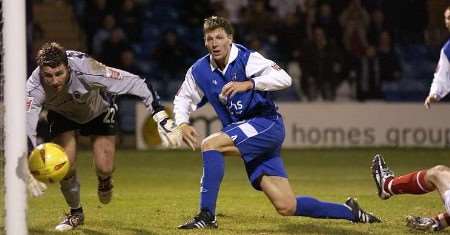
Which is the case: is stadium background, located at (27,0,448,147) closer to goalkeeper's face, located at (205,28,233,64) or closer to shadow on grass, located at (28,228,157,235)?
shadow on grass, located at (28,228,157,235)

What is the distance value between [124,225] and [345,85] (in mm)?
9754

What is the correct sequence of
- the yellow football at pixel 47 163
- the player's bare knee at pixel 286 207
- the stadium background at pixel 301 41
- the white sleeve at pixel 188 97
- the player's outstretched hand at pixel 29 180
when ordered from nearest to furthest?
the player's outstretched hand at pixel 29 180, the yellow football at pixel 47 163, the player's bare knee at pixel 286 207, the white sleeve at pixel 188 97, the stadium background at pixel 301 41

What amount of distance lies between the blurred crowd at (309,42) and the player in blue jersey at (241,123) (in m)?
9.17

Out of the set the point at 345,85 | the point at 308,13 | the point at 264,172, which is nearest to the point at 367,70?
the point at 345,85

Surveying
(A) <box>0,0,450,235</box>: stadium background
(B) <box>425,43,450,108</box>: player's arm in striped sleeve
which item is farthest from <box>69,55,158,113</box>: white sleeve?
(A) <box>0,0,450,235</box>: stadium background

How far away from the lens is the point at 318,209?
7277mm

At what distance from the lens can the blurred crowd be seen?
1681 centimetres

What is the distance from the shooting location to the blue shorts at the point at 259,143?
282 inches

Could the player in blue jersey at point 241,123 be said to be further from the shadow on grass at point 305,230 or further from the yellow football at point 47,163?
the yellow football at point 47,163

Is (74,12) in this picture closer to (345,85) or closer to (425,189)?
(345,85)

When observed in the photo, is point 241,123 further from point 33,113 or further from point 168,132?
point 33,113

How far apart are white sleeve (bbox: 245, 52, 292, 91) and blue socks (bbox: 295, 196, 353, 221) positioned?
91 cm

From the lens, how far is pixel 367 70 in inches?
667

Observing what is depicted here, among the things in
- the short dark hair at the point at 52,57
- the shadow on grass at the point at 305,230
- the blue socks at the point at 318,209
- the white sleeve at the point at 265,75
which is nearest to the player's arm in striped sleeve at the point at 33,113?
the short dark hair at the point at 52,57
